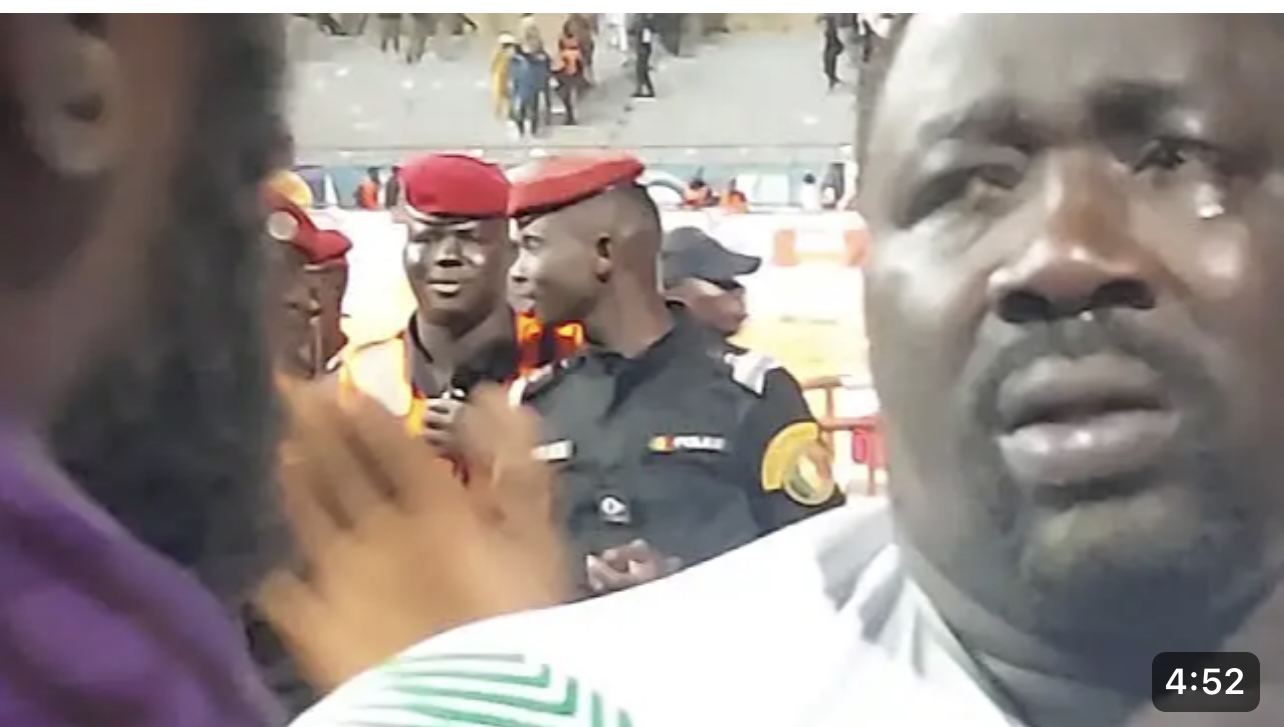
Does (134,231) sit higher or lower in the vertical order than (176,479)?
higher

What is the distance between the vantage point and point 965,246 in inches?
42.3

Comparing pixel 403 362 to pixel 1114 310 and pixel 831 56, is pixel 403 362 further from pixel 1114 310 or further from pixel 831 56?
pixel 1114 310

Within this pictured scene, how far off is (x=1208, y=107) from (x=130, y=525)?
65 cm

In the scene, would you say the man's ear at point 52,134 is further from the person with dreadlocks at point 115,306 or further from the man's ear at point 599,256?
the man's ear at point 599,256

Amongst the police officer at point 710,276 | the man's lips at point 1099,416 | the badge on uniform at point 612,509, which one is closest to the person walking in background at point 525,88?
the police officer at point 710,276

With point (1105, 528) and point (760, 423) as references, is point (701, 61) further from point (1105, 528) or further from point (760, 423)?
point (1105, 528)

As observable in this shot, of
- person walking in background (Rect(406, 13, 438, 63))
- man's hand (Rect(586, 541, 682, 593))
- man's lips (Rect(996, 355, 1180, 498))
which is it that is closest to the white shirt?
man's hand (Rect(586, 541, 682, 593))

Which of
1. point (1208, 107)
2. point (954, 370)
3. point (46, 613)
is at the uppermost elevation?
point (1208, 107)

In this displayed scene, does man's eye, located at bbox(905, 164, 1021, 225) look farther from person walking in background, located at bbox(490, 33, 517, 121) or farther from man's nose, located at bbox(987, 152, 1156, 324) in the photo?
person walking in background, located at bbox(490, 33, 517, 121)

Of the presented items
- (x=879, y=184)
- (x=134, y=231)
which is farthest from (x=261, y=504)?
(x=879, y=184)

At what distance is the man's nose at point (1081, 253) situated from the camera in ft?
3.46

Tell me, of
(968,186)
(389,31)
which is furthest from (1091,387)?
(389,31)

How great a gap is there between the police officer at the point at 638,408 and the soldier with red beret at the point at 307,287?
0.35ft

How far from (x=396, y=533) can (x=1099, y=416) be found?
0.40 metres
